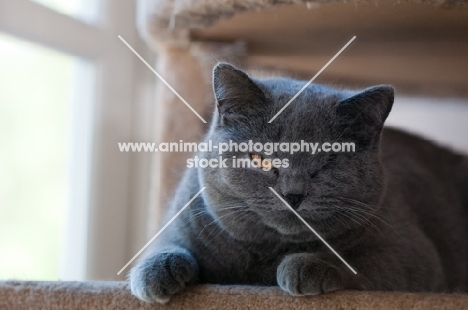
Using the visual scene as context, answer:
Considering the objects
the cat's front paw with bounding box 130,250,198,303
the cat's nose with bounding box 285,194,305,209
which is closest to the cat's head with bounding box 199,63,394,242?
the cat's nose with bounding box 285,194,305,209

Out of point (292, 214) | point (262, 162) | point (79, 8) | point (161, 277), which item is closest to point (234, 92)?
point (262, 162)

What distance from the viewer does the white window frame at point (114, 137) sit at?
1.76m

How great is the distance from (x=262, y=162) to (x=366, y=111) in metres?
0.21

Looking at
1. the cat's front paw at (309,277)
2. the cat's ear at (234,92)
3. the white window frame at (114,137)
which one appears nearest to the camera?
the cat's front paw at (309,277)

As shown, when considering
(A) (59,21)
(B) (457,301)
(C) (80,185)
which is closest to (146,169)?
(C) (80,185)

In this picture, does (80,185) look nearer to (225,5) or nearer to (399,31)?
(225,5)

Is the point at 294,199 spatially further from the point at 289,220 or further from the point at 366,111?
the point at 366,111

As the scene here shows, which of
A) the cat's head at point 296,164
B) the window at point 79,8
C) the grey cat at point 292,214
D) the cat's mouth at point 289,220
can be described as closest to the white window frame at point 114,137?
the window at point 79,8

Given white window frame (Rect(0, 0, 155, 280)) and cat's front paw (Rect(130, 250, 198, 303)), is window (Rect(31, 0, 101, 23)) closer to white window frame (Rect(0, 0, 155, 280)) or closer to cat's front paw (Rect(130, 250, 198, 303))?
white window frame (Rect(0, 0, 155, 280))

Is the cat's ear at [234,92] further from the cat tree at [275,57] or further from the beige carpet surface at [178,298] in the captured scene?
→ the beige carpet surface at [178,298]

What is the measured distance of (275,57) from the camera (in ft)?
5.32

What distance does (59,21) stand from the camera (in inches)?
60.6

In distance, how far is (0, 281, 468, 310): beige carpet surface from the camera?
0.91 meters

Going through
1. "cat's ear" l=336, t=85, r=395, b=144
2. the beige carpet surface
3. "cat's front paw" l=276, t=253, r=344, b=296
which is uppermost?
"cat's ear" l=336, t=85, r=395, b=144
